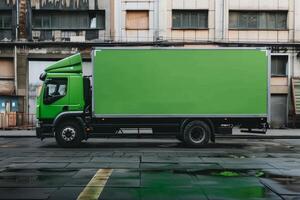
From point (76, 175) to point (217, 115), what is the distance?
10.1 metres

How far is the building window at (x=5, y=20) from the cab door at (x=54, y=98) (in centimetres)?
1631

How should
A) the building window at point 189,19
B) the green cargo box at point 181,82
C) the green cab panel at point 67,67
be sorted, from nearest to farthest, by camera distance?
the green cargo box at point 181,82
the green cab panel at point 67,67
the building window at point 189,19

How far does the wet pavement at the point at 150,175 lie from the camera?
951cm

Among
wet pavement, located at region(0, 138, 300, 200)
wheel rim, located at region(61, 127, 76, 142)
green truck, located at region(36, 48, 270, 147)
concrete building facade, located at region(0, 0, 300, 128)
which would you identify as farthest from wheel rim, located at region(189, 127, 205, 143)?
concrete building facade, located at region(0, 0, 300, 128)

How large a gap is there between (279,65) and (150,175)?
84.6 ft

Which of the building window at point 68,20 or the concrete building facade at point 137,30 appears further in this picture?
the building window at point 68,20

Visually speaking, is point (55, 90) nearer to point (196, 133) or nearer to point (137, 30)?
point (196, 133)

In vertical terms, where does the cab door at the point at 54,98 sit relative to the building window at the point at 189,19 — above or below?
below

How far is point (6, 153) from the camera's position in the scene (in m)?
17.6

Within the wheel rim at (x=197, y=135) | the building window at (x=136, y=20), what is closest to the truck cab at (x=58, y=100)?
the wheel rim at (x=197, y=135)

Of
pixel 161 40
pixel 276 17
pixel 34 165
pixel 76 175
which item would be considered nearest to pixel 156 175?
pixel 76 175

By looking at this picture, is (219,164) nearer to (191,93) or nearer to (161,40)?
(191,93)

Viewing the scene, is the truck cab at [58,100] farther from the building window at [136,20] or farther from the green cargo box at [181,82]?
the building window at [136,20]

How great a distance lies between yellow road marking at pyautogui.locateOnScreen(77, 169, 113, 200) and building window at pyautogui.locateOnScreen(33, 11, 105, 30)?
79.3 feet
